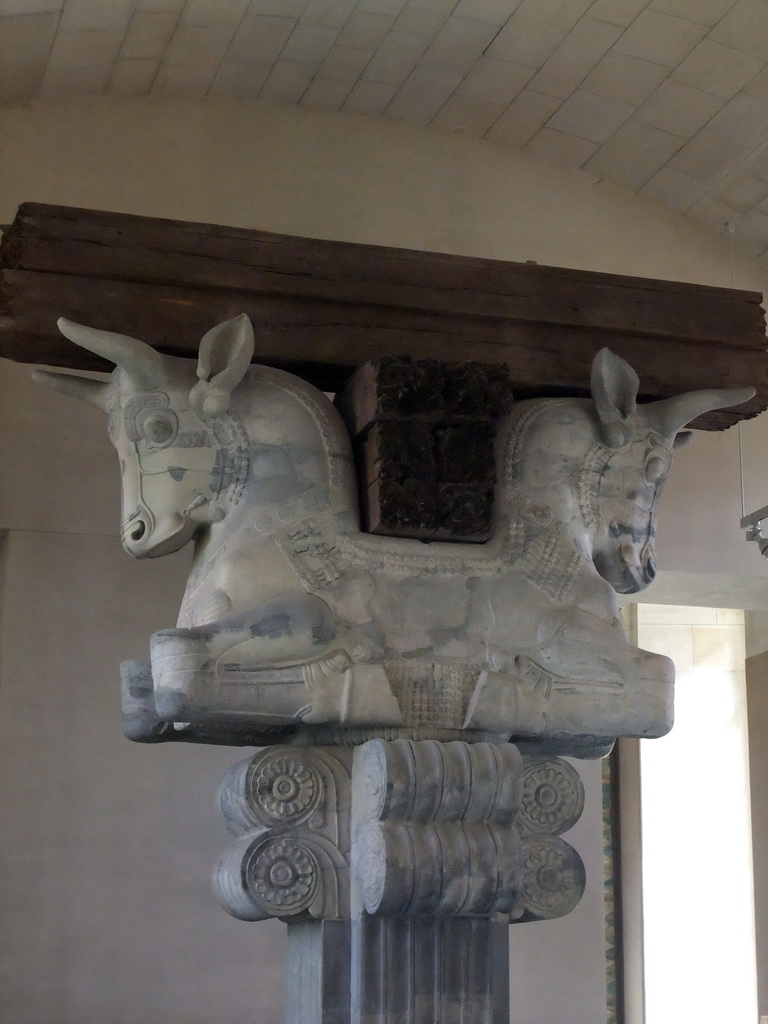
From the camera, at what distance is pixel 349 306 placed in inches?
154

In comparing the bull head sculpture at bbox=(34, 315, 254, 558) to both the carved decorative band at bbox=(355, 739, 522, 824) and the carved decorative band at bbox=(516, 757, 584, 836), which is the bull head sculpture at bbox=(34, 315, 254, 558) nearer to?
the carved decorative band at bbox=(355, 739, 522, 824)

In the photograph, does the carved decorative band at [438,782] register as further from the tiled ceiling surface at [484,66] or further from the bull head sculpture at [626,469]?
the tiled ceiling surface at [484,66]

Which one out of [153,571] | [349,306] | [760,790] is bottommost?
[760,790]

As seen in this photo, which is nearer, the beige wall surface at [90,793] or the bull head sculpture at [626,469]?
the bull head sculpture at [626,469]

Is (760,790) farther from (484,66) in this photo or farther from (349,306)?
(349,306)

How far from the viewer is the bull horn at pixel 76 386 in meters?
3.90

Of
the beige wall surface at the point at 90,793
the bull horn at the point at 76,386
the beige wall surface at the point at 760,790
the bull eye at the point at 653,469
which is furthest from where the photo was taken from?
the beige wall surface at the point at 760,790

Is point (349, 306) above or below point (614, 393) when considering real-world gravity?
above

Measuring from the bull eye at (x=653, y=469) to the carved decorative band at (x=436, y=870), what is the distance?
1.19 metres

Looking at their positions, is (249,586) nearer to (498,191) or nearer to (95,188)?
(95,188)

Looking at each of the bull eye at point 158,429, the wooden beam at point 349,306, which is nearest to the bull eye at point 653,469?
the wooden beam at point 349,306

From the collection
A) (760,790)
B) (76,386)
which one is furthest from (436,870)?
(760,790)

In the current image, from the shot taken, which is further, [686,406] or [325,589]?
[686,406]

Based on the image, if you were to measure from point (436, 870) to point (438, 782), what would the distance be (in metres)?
0.22
